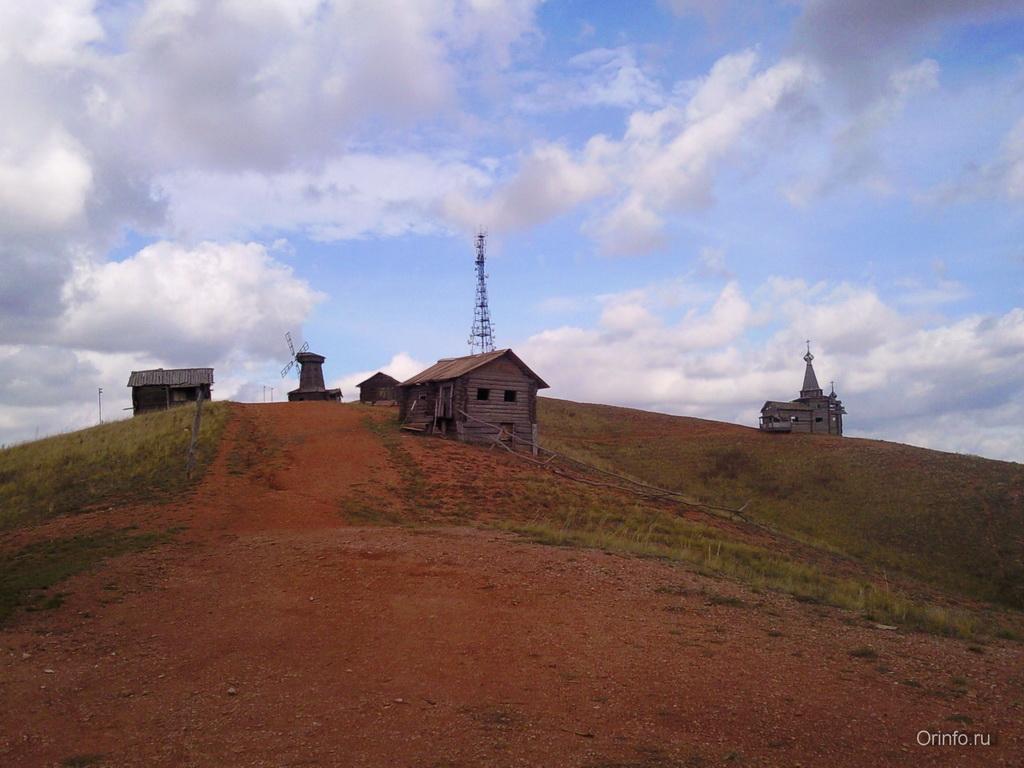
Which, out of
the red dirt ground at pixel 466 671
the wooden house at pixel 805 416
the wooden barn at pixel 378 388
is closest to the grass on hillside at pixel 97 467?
the red dirt ground at pixel 466 671

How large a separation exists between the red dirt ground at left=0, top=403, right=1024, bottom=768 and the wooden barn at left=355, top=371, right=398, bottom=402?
1791 inches

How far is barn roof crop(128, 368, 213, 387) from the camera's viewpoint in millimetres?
46625

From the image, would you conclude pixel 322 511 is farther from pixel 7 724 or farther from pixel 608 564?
pixel 7 724

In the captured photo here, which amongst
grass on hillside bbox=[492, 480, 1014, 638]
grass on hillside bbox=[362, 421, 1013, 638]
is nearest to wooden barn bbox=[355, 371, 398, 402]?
grass on hillside bbox=[362, 421, 1013, 638]

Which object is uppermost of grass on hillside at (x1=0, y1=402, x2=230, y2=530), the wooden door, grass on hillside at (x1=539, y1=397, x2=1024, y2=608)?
the wooden door

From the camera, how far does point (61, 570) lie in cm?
1302

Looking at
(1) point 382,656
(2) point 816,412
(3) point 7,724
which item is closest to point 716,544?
(1) point 382,656

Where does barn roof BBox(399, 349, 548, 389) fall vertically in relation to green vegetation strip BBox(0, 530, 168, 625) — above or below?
above

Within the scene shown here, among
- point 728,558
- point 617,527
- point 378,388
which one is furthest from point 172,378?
point 728,558

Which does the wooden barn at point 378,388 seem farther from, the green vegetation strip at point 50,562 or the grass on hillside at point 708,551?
the green vegetation strip at point 50,562

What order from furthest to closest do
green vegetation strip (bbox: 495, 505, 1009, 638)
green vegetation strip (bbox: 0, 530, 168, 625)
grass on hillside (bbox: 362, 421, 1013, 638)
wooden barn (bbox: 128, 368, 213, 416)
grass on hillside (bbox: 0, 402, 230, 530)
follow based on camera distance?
wooden barn (bbox: 128, 368, 213, 416) → grass on hillside (bbox: 0, 402, 230, 530) → grass on hillside (bbox: 362, 421, 1013, 638) → green vegetation strip (bbox: 495, 505, 1009, 638) → green vegetation strip (bbox: 0, 530, 168, 625)

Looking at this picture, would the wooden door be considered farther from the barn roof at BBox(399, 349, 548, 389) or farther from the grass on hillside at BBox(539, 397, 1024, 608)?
the grass on hillside at BBox(539, 397, 1024, 608)

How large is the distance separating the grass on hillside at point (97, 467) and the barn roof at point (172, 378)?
12029 mm

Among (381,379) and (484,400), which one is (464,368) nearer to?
(484,400)
